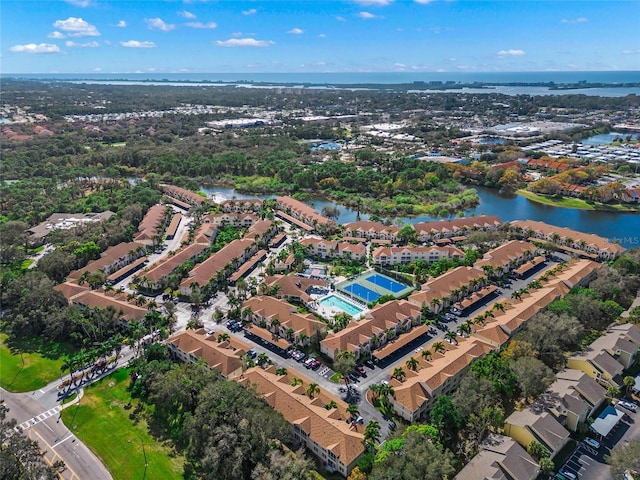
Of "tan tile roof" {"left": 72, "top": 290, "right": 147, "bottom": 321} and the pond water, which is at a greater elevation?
the pond water

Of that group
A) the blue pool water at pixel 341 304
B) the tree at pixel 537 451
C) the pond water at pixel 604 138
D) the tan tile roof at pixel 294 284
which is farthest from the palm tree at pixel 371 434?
the pond water at pixel 604 138

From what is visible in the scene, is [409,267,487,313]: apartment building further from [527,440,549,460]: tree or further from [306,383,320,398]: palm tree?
[527,440,549,460]: tree

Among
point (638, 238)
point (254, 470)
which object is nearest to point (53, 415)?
point (254, 470)

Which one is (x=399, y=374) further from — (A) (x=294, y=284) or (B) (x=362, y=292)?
(A) (x=294, y=284)

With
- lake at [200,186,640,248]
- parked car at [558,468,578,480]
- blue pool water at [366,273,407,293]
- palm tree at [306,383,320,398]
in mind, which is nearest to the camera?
parked car at [558,468,578,480]

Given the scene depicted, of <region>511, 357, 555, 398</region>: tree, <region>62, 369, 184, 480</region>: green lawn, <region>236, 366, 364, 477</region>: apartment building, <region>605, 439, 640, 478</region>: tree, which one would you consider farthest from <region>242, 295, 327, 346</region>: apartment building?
<region>605, 439, 640, 478</region>: tree

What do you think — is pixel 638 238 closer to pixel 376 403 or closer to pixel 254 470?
pixel 376 403
